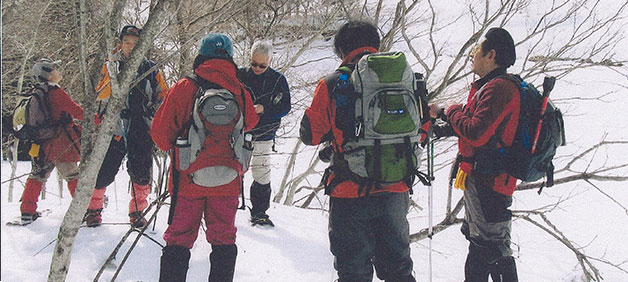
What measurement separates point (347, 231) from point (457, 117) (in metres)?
0.96

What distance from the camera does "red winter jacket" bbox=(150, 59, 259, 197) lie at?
2.25 m

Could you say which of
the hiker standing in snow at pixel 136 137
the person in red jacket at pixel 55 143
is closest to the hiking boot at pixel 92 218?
the hiker standing in snow at pixel 136 137

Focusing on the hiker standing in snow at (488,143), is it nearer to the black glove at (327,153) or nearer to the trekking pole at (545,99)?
the trekking pole at (545,99)

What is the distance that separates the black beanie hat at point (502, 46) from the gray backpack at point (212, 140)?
61.9 inches

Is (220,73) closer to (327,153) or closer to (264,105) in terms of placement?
(327,153)

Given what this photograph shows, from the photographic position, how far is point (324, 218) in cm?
514

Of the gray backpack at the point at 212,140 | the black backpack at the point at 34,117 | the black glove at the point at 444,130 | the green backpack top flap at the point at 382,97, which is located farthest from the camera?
the black backpack at the point at 34,117

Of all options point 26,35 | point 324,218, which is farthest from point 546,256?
point 26,35

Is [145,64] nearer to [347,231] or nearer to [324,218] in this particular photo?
[347,231]

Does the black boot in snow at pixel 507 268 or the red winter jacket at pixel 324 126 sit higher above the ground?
the red winter jacket at pixel 324 126

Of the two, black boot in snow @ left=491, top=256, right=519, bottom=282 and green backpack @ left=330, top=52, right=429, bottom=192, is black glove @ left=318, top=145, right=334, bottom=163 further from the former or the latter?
black boot in snow @ left=491, top=256, right=519, bottom=282

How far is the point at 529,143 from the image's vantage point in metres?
2.38

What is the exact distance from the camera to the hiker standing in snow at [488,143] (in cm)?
232

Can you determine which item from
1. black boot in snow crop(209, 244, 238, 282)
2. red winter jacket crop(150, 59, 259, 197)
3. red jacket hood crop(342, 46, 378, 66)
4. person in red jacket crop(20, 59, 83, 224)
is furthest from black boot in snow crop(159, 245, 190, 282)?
person in red jacket crop(20, 59, 83, 224)
